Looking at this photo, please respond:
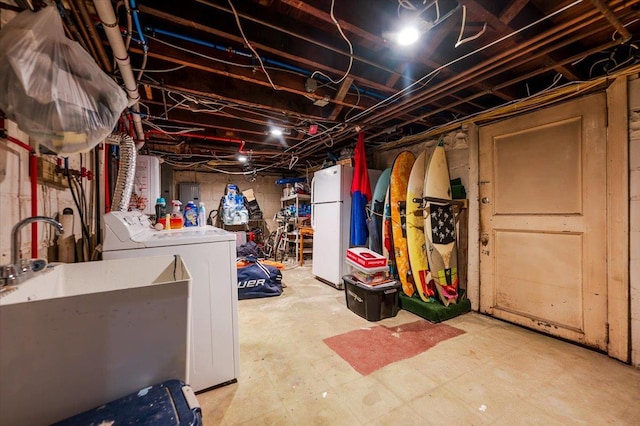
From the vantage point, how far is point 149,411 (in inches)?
28.3

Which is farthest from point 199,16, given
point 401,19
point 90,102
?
point 401,19

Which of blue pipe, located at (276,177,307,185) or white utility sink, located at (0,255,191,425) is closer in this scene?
white utility sink, located at (0,255,191,425)

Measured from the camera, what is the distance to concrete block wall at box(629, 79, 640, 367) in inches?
77.0

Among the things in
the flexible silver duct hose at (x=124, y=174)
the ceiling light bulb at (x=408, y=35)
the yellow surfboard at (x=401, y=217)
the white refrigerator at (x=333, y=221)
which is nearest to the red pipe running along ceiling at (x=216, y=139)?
the white refrigerator at (x=333, y=221)

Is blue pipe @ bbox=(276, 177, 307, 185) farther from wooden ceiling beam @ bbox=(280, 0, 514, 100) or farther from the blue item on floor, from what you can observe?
the blue item on floor

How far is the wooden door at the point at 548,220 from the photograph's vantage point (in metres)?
2.18

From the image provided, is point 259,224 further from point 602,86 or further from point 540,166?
point 602,86

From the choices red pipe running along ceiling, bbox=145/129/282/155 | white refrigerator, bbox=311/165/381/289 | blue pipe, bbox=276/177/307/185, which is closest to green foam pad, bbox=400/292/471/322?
white refrigerator, bbox=311/165/381/289

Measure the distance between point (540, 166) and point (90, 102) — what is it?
3478mm

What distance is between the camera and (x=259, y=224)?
7.27 m

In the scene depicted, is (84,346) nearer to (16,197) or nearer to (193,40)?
(16,197)

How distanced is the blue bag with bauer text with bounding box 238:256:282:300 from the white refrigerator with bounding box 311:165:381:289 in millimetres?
838

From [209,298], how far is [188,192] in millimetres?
5180

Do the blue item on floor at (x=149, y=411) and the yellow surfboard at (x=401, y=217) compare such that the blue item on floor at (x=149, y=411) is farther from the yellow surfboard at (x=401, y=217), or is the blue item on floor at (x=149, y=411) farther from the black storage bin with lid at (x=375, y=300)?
the yellow surfboard at (x=401, y=217)
